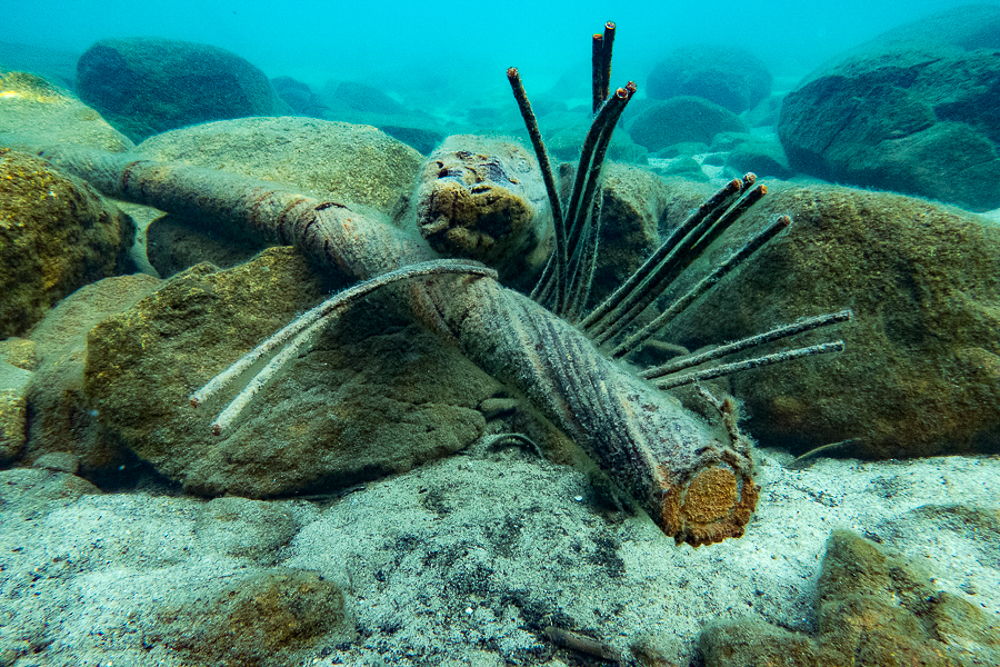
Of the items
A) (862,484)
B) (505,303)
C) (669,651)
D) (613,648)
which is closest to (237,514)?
(505,303)

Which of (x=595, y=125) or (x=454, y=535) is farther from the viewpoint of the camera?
(x=454, y=535)

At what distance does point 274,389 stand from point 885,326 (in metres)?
3.07

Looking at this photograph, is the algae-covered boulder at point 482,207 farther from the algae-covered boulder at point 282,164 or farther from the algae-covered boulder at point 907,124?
the algae-covered boulder at point 907,124

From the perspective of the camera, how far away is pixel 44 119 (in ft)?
15.3

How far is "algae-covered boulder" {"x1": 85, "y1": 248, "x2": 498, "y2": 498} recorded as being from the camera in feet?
5.95

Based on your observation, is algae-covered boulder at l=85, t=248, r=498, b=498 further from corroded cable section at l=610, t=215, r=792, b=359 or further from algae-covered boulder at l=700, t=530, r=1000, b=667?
algae-covered boulder at l=700, t=530, r=1000, b=667

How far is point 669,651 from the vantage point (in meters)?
1.27

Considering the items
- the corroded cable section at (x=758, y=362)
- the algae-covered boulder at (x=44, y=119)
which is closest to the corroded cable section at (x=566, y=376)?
the corroded cable section at (x=758, y=362)

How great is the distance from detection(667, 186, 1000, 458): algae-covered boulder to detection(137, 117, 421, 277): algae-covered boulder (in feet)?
7.62

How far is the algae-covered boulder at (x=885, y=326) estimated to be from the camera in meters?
1.95

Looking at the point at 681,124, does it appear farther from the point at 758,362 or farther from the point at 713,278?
the point at 758,362

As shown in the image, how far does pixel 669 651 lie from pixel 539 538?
1.82 ft

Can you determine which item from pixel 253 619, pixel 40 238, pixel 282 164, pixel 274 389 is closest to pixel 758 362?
pixel 253 619

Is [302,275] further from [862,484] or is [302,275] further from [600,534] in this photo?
[862,484]
